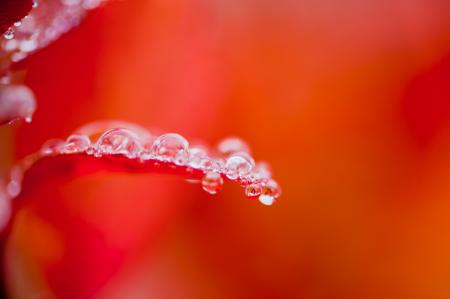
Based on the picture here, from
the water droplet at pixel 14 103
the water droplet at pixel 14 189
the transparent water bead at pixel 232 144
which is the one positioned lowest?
the water droplet at pixel 14 189

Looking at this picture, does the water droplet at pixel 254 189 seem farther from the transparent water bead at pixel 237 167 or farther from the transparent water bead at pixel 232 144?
the transparent water bead at pixel 232 144

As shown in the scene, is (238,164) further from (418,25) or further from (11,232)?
(418,25)

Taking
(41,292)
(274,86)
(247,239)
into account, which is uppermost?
(274,86)

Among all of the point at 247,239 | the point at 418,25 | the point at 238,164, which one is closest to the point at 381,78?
the point at 418,25

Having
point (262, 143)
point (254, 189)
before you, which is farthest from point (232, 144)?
point (254, 189)

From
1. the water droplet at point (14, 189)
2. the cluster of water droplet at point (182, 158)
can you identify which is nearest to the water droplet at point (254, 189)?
the cluster of water droplet at point (182, 158)

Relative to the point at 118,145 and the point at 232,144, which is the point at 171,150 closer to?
the point at 118,145

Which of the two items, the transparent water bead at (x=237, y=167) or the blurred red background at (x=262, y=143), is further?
the blurred red background at (x=262, y=143)
